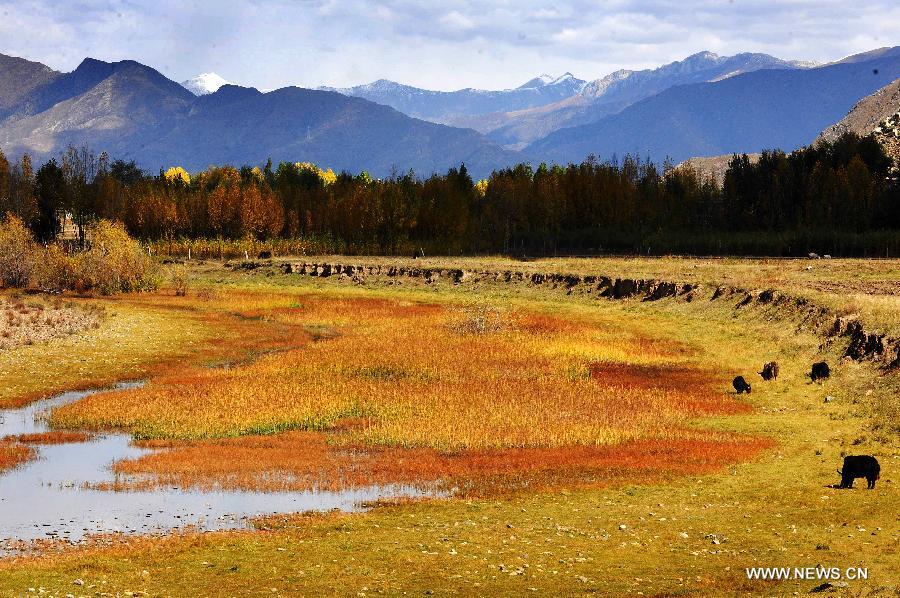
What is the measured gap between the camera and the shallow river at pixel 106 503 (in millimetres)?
26766

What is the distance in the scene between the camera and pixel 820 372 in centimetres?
4934

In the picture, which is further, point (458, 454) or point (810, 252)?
point (810, 252)

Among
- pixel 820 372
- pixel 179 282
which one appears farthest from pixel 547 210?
pixel 820 372

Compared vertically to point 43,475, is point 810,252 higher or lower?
higher

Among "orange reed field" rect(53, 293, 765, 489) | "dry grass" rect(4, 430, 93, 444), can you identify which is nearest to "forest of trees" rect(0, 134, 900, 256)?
"orange reed field" rect(53, 293, 765, 489)

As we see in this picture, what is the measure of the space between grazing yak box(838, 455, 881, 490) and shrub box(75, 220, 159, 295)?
8917cm

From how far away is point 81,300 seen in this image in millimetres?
93062

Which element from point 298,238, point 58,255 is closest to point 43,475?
point 58,255

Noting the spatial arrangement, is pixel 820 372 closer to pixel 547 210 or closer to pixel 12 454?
pixel 12 454

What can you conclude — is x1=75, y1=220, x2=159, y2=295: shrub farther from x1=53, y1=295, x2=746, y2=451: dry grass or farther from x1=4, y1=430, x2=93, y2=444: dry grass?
x1=4, y1=430, x2=93, y2=444: dry grass

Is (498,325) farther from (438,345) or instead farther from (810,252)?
(810,252)

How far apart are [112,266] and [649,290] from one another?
5847 cm

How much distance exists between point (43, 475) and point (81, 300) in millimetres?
64843

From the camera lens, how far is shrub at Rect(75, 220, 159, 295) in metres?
104
